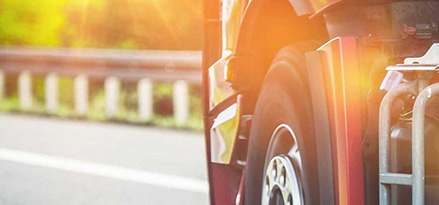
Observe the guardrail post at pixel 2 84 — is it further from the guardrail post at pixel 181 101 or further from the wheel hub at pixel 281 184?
the wheel hub at pixel 281 184

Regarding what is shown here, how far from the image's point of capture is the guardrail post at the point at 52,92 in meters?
16.6

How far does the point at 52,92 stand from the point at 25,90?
0.79 m

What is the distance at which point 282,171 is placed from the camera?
13.6ft

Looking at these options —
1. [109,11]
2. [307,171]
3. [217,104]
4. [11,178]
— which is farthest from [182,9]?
[307,171]

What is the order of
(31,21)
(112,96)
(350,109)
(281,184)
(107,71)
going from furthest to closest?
(31,21)
(107,71)
(112,96)
(281,184)
(350,109)

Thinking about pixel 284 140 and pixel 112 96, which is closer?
pixel 284 140

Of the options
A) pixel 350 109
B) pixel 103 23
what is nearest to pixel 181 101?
pixel 103 23

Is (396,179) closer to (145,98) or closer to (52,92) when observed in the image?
(145,98)

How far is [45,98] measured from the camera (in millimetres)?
17203

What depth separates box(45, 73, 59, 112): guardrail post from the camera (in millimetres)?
16562

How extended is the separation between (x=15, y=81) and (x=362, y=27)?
15.4 meters

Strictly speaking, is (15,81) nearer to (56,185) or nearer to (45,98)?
(45,98)

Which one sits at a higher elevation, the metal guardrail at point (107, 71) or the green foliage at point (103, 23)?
the green foliage at point (103, 23)

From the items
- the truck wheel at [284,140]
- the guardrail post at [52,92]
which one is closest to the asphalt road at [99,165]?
the guardrail post at [52,92]
